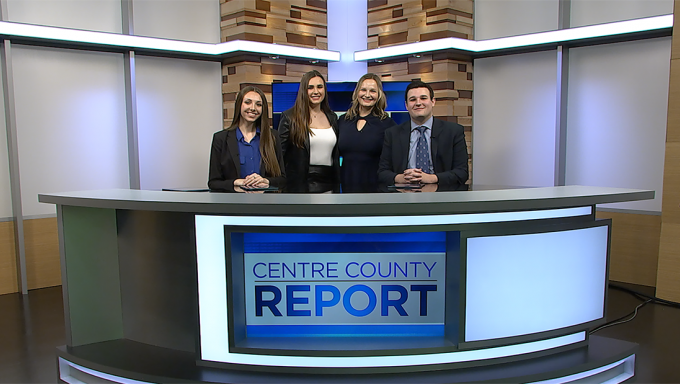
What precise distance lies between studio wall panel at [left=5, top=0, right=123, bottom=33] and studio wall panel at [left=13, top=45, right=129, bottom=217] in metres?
0.22

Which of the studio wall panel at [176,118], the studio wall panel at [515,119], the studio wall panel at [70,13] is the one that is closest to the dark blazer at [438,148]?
the studio wall panel at [515,119]

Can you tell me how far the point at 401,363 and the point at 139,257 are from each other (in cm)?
123

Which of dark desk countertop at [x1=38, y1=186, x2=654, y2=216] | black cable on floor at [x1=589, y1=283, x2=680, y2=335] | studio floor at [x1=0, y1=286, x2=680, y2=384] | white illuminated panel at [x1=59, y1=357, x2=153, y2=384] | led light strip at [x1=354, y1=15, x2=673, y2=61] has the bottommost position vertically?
studio floor at [x1=0, y1=286, x2=680, y2=384]

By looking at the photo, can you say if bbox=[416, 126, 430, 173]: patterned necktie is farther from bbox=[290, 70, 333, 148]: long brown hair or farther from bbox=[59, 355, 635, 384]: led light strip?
bbox=[59, 355, 635, 384]: led light strip

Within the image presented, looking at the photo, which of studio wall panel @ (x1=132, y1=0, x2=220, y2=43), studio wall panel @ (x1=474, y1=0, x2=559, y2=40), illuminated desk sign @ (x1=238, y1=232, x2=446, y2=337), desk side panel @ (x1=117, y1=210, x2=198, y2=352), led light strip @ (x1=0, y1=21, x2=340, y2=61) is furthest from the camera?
studio wall panel @ (x1=132, y1=0, x2=220, y2=43)

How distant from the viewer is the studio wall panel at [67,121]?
433cm

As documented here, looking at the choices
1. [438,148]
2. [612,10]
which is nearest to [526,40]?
[612,10]

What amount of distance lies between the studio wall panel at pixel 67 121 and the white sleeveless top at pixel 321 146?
2.29m

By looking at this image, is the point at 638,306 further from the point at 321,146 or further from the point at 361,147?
the point at 321,146

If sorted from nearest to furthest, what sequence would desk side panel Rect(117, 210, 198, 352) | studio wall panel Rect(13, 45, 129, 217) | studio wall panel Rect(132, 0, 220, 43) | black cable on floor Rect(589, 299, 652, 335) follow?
desk side panel Rect(117, 210, 198, 352) < black cable on floor Rect(589, 299, 652, 335) < studio wall panel Rect(13, 45, 129, 217) < studio wall panel Rect(132, 0, 220, 43)

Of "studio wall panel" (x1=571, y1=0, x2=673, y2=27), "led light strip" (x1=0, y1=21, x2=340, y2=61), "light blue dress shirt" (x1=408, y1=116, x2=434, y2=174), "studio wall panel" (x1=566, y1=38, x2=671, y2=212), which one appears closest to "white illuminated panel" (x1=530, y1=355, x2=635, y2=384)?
"light blue dress shirt" (x1=408, y1=116, x2=434, y2=174)

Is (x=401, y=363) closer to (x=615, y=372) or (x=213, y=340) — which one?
(x=213, y=340)

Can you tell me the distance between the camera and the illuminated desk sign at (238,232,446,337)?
2186mm

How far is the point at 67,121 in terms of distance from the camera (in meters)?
4.51
